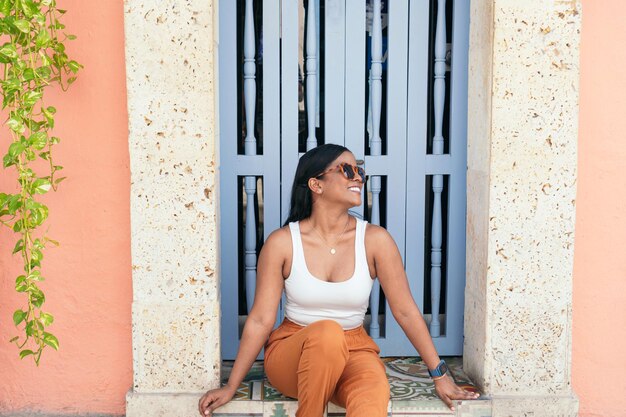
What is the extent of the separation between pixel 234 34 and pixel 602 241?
1.95 meters

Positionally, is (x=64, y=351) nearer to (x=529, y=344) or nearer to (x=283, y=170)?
(x=283, y=170)

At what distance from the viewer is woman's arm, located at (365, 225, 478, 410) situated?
3.38 m

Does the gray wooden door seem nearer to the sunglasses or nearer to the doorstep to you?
the doorstep

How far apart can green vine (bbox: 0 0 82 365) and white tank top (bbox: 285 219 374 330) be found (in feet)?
3.35

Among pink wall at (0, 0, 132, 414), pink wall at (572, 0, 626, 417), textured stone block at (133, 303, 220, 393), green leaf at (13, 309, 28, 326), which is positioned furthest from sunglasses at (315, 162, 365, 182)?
green leaf at (13, 309, 28, 326)

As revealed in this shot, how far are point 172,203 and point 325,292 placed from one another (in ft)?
2.48

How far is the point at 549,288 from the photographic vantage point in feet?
11.5

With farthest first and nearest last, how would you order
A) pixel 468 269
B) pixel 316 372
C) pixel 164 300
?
1. pixel 468 269
2. pixel 164 300
3. pixel 316 372

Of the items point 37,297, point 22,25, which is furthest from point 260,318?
point 22,25

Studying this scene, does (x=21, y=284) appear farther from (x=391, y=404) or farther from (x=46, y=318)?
(x=391, y=404)

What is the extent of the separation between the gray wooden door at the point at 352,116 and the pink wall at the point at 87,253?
0.53 metres

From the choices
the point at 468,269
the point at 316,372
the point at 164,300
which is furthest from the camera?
the point at 468,269

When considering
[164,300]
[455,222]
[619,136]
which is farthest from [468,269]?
[164,300]

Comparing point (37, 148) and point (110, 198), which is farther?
point (110, 198)
